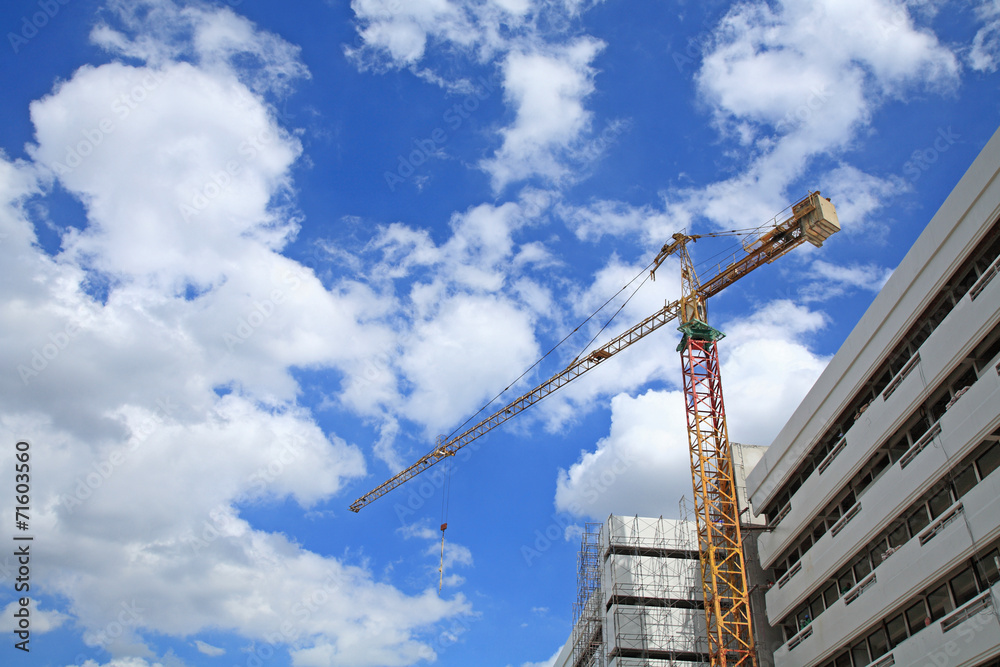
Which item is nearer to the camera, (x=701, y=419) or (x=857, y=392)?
(x=857, y=392)

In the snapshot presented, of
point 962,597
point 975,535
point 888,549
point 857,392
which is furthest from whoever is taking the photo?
point 857,392

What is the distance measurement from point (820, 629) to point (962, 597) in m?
10.0

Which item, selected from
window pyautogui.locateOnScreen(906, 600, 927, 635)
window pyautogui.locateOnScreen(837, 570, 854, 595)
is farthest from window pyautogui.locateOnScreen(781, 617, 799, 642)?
window pyautogui.locateOnScreen(906, 600, 927, 635)

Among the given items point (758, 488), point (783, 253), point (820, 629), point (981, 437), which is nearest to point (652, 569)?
point (758, 488)

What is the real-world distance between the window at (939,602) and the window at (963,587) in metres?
0.42

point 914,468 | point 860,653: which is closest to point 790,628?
point 860,653

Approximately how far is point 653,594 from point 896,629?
2327cm

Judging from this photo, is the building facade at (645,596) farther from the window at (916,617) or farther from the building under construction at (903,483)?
the window at (916,617)

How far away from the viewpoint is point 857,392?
102ft

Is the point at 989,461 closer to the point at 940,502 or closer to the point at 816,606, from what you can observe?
the point at 940,502

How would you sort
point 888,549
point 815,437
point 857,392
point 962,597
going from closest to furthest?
1. point 962,597
2. point 888,549
3. point 857,392
4. point 815,437

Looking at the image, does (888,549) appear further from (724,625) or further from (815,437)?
(724,625)

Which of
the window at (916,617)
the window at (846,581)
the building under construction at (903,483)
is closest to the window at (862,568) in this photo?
the building under construction at (903,483)

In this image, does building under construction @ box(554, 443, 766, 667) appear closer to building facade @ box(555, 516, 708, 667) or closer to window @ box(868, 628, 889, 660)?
building facade @ box(555, 516, 708, 667)
